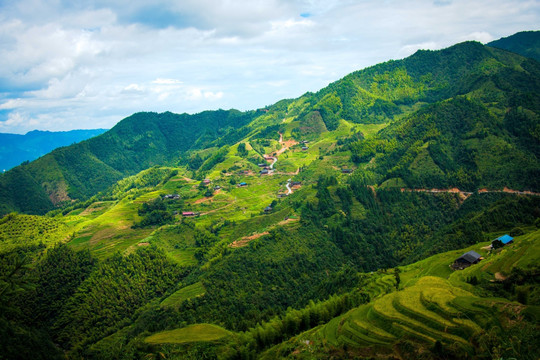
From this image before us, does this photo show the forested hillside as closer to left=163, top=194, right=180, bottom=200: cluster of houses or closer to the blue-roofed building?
the blue-roofed building

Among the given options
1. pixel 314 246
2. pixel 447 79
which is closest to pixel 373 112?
pixel 447 79

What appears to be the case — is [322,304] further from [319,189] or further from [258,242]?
[319,189]

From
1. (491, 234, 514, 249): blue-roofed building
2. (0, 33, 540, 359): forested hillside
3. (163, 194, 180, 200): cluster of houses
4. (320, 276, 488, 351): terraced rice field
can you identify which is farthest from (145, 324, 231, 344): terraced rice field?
(163, 194, 180, 200): cluster of houses

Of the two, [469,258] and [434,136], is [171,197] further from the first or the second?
[434,136]

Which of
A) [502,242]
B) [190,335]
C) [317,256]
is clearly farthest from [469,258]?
[190,335]

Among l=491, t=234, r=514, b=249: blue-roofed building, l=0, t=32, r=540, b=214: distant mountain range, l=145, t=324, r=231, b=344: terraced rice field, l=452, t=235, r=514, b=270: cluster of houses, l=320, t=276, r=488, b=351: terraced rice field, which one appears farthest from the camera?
l=0, t=32, r=540, b=214: distant mountain range

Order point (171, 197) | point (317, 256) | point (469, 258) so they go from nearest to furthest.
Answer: point (469, 258)
point (317, 256)
point (171, 197)
